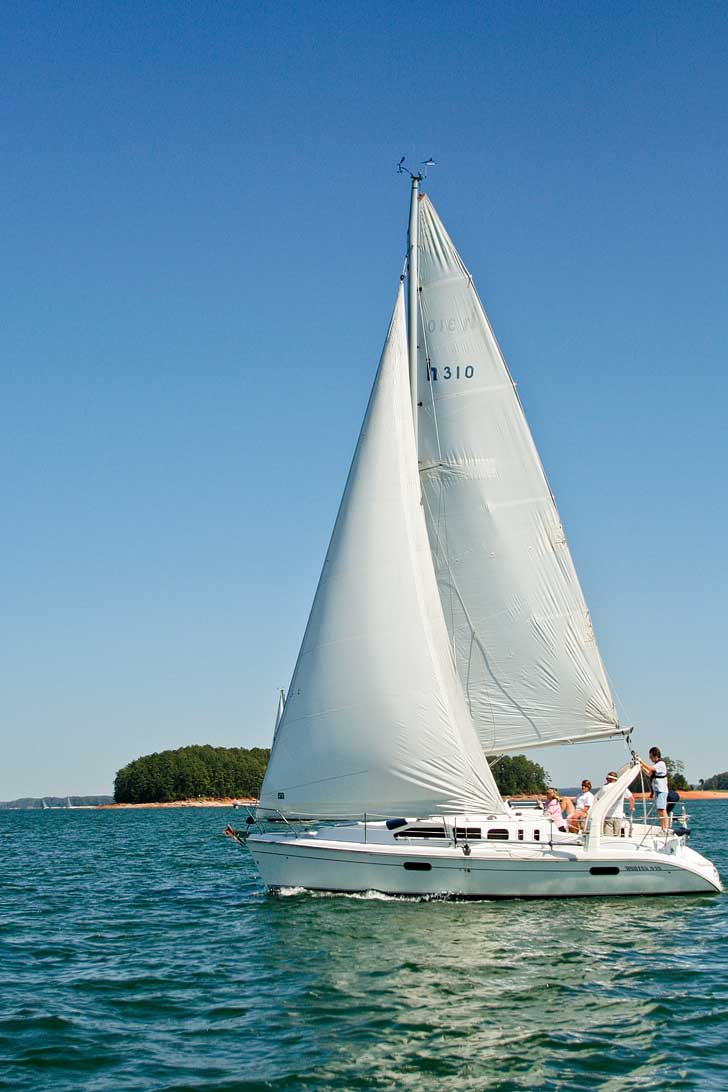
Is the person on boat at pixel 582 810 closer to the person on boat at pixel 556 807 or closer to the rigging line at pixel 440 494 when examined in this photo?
the person on boat at pixel 556 807

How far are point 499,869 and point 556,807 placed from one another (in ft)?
9.35

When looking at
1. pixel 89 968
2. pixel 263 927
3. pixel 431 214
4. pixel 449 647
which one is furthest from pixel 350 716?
pixel 431 214

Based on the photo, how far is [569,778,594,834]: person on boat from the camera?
1009 inches

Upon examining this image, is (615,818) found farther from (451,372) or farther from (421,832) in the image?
(451,372)

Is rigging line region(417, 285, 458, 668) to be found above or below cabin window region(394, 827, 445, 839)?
above

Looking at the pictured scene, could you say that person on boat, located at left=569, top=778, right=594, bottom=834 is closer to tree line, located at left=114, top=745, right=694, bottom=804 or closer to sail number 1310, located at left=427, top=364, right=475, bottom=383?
sail number 1310, located at left=427, top=364, right=475, bottom=383

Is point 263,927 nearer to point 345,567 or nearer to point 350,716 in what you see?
point 350,716

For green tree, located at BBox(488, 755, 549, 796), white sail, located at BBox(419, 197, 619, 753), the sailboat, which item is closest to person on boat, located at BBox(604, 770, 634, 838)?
the sailboat

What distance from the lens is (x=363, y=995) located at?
49.6 ft

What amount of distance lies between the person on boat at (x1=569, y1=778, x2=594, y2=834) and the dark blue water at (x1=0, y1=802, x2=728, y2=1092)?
90.8 inches

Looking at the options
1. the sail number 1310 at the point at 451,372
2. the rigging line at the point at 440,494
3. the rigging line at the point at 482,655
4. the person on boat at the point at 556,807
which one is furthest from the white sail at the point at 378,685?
the sail number 1310 at the point at 451,372

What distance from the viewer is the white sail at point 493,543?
85.4ft

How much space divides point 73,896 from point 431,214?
2078 centimetres

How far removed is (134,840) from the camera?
187 ft
